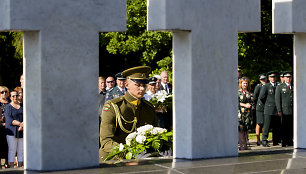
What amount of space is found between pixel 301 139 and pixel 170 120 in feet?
25.3

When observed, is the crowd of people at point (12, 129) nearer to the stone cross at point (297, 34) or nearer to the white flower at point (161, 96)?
the white flower at point (161, 96)

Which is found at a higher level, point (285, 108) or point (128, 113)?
point (128, 113)

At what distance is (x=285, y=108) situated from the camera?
1683 centimetres

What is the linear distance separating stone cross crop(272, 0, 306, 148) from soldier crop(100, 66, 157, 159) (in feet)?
8.03

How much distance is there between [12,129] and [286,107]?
726cm

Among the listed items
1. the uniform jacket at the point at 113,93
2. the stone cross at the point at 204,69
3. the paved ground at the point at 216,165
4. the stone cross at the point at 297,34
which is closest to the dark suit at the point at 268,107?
the uniform jacket at the point at 113,93

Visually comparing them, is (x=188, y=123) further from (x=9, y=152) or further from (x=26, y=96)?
(x=9, y=152)

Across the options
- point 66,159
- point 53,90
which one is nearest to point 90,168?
point 66,159

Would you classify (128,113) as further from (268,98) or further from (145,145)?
(268,98)

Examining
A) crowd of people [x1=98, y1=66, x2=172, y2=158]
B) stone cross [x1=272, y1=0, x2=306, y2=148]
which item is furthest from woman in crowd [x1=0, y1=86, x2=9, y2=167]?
stone cross [x1=272, y1=0, x2=306, y2=148]

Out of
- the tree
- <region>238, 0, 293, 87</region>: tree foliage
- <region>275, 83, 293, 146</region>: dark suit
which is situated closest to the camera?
<region>275, 83, 293, 146</region>: dark suit

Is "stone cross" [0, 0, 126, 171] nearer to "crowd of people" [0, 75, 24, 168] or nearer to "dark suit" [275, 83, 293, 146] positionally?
"crowd of people" [0, 75, 24, 168]

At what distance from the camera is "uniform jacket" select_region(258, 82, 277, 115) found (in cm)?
1766

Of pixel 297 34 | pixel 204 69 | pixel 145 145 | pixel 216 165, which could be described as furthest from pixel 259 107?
pixel 216 165
